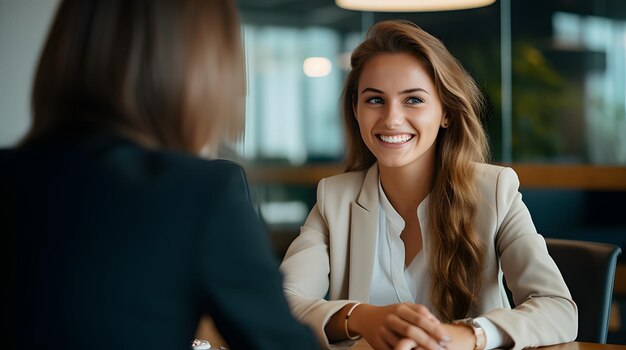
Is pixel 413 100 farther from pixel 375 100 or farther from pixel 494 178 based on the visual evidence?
pixel 494 178

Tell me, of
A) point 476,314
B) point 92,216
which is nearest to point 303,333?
point 92,216

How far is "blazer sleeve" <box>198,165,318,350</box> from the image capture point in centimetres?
89

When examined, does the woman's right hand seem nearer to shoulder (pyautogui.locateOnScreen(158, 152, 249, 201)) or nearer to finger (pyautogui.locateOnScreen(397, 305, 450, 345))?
finger (pyautogui.locateOnScreen(397, 305, 450, 345))

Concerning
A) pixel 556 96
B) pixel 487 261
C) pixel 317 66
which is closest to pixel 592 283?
pixel 487 261

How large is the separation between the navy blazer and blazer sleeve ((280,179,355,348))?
947mm

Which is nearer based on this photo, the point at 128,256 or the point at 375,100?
the point at 128,256

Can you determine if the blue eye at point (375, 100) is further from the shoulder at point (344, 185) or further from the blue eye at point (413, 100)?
the shoulder at point (344, 185)

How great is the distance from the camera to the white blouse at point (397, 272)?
2146 millimetres

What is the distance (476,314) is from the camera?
207 centimetres

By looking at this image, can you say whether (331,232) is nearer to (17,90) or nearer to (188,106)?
(188,106)

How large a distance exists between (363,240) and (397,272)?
125 millimetres

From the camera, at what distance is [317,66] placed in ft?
22.5

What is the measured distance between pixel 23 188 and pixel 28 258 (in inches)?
3.3

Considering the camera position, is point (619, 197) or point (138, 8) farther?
point (619, 197)
